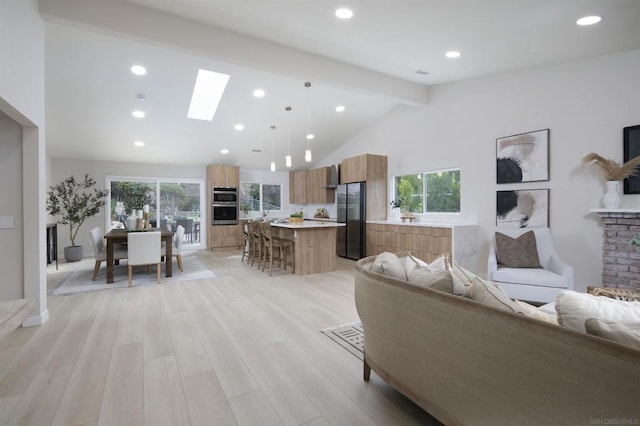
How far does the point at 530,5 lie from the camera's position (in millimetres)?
2828

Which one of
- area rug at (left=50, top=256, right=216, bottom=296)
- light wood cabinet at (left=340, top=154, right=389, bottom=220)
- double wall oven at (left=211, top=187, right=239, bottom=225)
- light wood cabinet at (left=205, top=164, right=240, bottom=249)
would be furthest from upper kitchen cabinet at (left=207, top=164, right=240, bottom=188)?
light wood cabinet at (left=340, top=154, right=389, bottom=220)

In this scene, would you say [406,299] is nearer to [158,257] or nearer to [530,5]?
[530,5]

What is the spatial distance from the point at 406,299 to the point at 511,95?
4.36 m

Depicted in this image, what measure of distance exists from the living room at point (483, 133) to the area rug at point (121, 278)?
1190mm

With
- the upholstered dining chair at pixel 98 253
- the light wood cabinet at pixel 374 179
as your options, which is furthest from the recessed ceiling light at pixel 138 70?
the light wood cabinet at pixel 374 179

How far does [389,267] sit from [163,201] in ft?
26.2

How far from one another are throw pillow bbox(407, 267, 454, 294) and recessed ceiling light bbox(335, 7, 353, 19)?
2.67m

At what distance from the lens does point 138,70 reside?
4637 millimetres

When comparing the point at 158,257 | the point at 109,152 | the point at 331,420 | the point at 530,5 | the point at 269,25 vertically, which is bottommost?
the point at 331,420

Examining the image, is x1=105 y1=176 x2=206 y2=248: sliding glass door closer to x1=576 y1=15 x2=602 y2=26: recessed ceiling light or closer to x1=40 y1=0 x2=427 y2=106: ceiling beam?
x1=40 y1=0 x2=427 y2=106: ceiling beam

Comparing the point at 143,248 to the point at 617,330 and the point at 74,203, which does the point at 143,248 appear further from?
the point at 617,330

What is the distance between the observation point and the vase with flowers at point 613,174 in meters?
3.47

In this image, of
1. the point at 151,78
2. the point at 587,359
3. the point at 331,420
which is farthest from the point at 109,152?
the point at 587,359

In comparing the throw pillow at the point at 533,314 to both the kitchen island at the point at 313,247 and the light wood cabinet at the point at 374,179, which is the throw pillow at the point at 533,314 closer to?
the kitchen island at the point at 313,247
